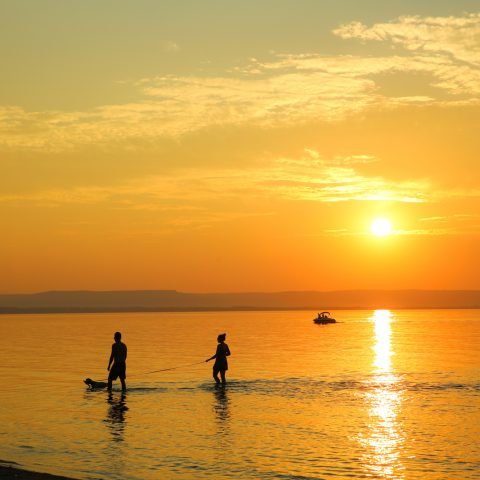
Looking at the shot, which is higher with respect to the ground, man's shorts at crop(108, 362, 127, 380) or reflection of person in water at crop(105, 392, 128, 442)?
man's shorts at crop(108, 362, 127, 380)

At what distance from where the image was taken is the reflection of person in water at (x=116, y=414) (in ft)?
77.1

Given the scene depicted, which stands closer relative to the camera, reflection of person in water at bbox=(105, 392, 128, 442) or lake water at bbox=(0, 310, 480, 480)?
lake water at bbox=(0, 310, 480, 480)

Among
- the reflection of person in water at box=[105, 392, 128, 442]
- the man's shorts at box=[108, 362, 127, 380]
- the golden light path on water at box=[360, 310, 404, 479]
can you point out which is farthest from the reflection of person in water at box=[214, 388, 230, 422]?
the golden light path on water at box=[360, 310, 404, 479]

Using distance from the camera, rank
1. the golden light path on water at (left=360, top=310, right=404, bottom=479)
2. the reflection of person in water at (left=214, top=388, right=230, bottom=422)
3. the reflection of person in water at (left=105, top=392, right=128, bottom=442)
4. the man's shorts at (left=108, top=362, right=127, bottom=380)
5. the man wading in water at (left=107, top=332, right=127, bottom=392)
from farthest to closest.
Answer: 1. the man's shorts at (left=108, top=362, right=127, bottom=380)
2. the man wading in water at (left=107, top=332, right=127, bottom=392)
3. the reflection of person in water at (left=214, top=388, right=230, bottom=422)
4. the reflection of person in water at (left=105, top=392, right=128, bottom=442)
5. the golden light path on water at (left=360, top=310, right=404, bottom=479)

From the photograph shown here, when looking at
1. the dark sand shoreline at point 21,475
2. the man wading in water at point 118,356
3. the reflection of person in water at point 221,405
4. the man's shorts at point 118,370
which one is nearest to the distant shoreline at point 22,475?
the dark sand shoreline at point 21,475

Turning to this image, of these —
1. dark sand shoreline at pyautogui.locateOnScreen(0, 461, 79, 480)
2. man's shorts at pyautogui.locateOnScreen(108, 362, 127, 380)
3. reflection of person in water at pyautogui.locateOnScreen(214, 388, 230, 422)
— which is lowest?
reflection of person in water at pyautogui.locateOnScreen(214, 388, 230, 422)

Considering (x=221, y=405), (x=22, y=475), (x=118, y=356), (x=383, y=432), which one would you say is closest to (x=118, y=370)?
(x=118, y=356)

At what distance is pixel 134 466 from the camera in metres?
18.9

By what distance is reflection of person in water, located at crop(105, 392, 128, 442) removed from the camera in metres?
23.5

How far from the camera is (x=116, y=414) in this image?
2747cm

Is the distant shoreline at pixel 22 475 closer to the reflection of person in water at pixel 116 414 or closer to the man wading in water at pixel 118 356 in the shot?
the reflection of person in water at pixel 116 414

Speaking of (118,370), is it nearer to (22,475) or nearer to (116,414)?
(116,414)

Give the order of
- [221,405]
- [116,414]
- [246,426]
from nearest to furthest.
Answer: [246,426] < [116,414] < [221,405]

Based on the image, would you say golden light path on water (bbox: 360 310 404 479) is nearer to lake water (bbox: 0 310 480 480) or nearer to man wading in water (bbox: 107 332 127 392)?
lake water (bbox: 0 310 480 480)
